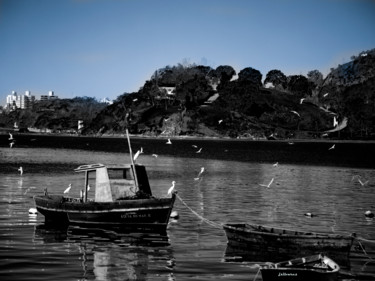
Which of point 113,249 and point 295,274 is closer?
point 295,274

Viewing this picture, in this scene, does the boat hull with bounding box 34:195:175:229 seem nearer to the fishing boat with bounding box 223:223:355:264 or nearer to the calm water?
the calm water

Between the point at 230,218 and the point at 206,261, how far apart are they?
43.2 feet

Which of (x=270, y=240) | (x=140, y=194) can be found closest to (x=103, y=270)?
(x=270, y=240)

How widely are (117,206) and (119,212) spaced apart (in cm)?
36

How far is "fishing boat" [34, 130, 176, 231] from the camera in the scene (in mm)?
32844

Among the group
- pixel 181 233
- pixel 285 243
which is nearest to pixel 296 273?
pixel 285 243

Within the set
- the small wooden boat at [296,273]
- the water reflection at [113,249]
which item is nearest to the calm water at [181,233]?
the water reflection at [113,249]

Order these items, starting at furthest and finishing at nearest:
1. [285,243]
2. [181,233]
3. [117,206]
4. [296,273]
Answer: [117,206] → [181,233] → [285,243] → [296,273]

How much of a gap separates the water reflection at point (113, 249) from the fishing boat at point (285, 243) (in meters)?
3.30

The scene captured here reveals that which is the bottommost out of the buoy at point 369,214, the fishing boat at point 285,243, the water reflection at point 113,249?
the water reflection at point 113,249

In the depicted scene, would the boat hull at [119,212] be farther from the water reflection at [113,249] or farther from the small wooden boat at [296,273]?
the small wooden boat at [296,273]

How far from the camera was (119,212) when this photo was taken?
109 ft

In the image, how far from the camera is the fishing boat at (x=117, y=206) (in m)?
32.8

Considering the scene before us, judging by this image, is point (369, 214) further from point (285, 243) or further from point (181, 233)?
point (285, 243)
